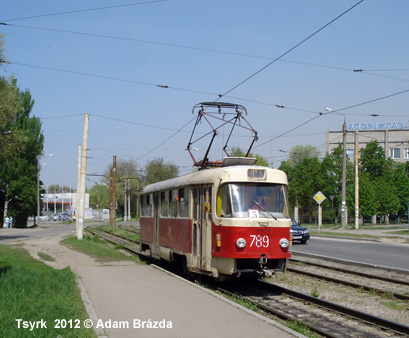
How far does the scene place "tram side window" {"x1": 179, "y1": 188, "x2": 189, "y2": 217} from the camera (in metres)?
13.7

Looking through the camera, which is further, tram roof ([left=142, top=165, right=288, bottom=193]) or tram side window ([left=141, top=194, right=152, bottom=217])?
tram side window ([left=141, top=194, right=152, bottom=217])

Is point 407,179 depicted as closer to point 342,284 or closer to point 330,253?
point 330,253

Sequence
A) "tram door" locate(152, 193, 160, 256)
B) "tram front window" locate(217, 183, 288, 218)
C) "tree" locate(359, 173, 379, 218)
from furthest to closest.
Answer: "tree" locate(359, 173, 379, 218) < "tram door" locate(152, 193, 160, 256) < "tram front window" locate(217, 183, 288, 218)

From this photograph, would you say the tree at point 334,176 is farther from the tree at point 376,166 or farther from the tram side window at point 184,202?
the tram side window at point 184,202

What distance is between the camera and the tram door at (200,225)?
12.1 meters

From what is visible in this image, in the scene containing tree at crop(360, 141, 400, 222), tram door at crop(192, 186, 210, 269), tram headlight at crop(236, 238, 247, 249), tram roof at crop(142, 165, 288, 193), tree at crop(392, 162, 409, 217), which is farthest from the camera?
tree at crop(392, 162, 409, 217)

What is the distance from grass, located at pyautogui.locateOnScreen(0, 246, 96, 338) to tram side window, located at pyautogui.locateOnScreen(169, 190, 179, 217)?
3.36 meters

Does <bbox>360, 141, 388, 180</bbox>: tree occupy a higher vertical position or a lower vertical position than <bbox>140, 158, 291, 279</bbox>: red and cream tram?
higher

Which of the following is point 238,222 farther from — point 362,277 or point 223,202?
point 362,277

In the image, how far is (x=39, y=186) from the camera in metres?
64.2

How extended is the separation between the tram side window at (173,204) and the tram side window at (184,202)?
41 cm

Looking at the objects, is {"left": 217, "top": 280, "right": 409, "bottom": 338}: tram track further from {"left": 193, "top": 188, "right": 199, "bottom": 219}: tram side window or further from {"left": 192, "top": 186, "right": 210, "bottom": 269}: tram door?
{"left": 193, "top": 188, "right": 199, "bottom": 219}: tram side window

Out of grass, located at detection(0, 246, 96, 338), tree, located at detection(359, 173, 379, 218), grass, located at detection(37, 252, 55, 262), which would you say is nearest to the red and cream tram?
grass, located at detection(0, 246, 96, 338)

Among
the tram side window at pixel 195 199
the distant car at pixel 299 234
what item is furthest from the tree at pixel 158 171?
the tram side window at pixel 195 199
